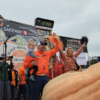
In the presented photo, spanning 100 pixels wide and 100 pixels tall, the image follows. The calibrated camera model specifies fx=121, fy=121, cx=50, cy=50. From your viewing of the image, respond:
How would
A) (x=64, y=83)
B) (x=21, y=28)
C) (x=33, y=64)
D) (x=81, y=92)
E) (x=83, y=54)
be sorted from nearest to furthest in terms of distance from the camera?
(x=81, y=92), (x=64, y=83), (x=33, y=64), (x=21, y=28), (x=83, y=54)

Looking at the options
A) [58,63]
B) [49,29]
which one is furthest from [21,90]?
[49,29]

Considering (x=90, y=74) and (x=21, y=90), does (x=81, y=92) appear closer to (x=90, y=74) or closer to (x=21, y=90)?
(x=90, y=74)

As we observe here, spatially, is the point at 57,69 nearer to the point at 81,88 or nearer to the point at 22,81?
the point at 22,81

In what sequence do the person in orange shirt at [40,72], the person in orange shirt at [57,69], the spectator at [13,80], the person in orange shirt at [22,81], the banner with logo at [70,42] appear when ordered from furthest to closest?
the banner with logo at [70,42] → the person in orange shirt at [22,81] → the spectator at [13,80] → the person in orange shirt at [57,69] → the person in orange shirt at [40,72]

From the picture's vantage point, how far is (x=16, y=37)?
5.04 meters

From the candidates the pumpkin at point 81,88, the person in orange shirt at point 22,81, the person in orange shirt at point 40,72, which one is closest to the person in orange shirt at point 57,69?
the person in orange shirt at point 22,81

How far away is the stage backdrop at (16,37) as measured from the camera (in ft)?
15.6

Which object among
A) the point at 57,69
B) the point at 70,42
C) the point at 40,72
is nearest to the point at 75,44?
the point at 70,42

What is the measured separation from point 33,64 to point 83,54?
6.34m

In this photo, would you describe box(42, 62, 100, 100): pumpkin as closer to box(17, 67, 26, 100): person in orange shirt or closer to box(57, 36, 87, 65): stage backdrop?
box(17, 67, 26, 100): person in orange shirt

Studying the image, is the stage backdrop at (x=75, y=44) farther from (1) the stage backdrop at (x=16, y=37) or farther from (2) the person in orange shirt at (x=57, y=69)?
(2) the person in orange shirt at (x=57, y=69)

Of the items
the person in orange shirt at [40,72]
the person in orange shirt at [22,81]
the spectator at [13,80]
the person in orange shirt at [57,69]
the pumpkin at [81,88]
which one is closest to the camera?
the pumpkin at [81,88]

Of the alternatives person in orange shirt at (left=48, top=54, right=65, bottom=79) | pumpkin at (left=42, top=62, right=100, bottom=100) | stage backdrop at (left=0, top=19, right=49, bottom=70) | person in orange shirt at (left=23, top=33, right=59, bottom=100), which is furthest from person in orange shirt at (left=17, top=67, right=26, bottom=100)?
pumpkin at (left=42, top=62, right=100, bottom=100)

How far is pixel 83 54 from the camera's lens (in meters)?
7.84
